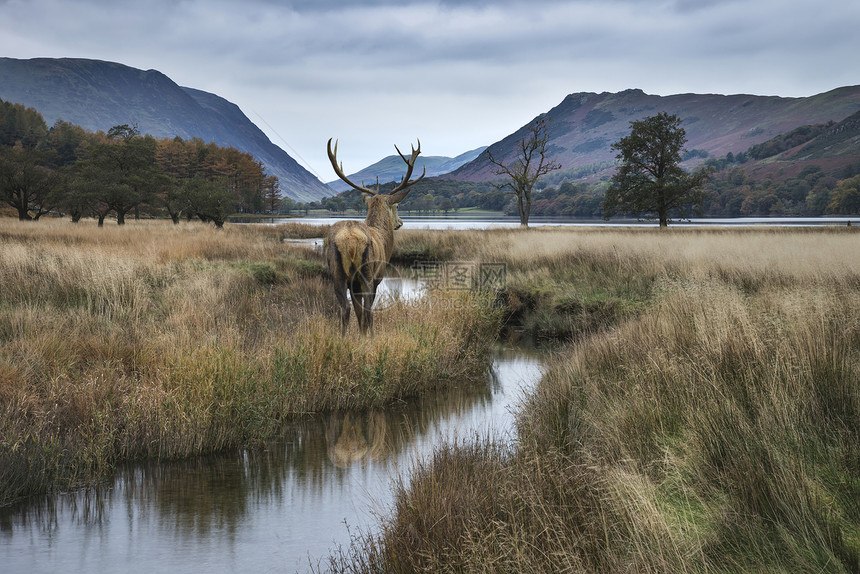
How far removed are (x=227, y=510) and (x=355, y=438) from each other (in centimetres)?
170

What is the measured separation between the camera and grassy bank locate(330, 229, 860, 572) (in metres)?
2.41

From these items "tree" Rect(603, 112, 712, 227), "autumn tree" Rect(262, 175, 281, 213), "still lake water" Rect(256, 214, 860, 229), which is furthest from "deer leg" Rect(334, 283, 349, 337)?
"autumn tree" Rect(262, 175, 281, 213)

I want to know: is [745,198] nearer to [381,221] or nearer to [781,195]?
[781,195]

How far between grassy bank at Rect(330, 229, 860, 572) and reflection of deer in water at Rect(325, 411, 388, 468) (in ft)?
4.25

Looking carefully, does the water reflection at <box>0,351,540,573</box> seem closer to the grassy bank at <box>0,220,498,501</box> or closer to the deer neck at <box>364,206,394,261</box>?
the grassy bank at <box>0,220,498,501</box>

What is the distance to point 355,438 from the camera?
225 inches

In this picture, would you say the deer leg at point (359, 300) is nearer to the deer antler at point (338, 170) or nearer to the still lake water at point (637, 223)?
the deer antler at point (338, 170)

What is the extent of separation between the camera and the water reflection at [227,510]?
3566 mm

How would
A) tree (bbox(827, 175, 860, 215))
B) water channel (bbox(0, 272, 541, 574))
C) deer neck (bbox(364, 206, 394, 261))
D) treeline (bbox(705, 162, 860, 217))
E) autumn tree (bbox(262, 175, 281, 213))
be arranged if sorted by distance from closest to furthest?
water channel (bbox(0, 272, 541, 574)) < deer neck (bbox(364, 206, 394, 261)) < tree (bbox(827, 175, 860, 215)) < treeline (bbox(705, 162, 860, 217)) < autumn tree (bbox(262, 175, 281, 213))

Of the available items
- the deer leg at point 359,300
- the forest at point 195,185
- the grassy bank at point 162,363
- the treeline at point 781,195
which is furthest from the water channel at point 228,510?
the treeline at point 781,195

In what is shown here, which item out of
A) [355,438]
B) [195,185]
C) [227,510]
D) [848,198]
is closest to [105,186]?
[195,185]

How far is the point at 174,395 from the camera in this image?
4.98 meters

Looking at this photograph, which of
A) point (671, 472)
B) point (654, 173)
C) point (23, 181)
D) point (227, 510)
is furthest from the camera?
point (654, 173)

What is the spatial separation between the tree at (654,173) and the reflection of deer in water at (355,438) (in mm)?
30958
